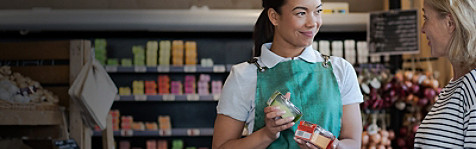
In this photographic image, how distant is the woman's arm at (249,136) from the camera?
4.76ft

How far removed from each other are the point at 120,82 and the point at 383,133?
131 inches

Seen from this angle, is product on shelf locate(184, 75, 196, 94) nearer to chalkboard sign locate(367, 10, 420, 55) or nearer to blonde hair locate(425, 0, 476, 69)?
chalkboard sign locate(367, 10, 420, 55)

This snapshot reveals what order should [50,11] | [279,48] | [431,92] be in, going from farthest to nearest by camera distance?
[50,11] → [431,92] → [279,48]

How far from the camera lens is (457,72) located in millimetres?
1570

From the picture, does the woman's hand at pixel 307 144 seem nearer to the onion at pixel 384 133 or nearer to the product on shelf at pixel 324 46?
the onion at pixel 384 133

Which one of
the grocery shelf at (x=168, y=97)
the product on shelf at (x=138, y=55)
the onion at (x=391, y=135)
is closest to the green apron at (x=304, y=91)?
the onion at (x=391, y=135)

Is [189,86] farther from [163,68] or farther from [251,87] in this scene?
[251,87]

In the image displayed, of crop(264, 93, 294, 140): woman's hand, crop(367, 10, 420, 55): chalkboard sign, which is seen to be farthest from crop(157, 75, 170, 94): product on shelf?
crop(264, 93, 294, 140): woman's hand

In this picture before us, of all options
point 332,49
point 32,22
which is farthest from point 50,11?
point 332,49

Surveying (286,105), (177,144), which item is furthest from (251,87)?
(177,144)

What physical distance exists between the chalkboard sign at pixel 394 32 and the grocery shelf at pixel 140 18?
0.48 meters

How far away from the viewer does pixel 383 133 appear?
14.8 ft

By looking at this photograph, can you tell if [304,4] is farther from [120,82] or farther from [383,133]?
[120,82]

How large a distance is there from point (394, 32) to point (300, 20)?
11.5 ft
